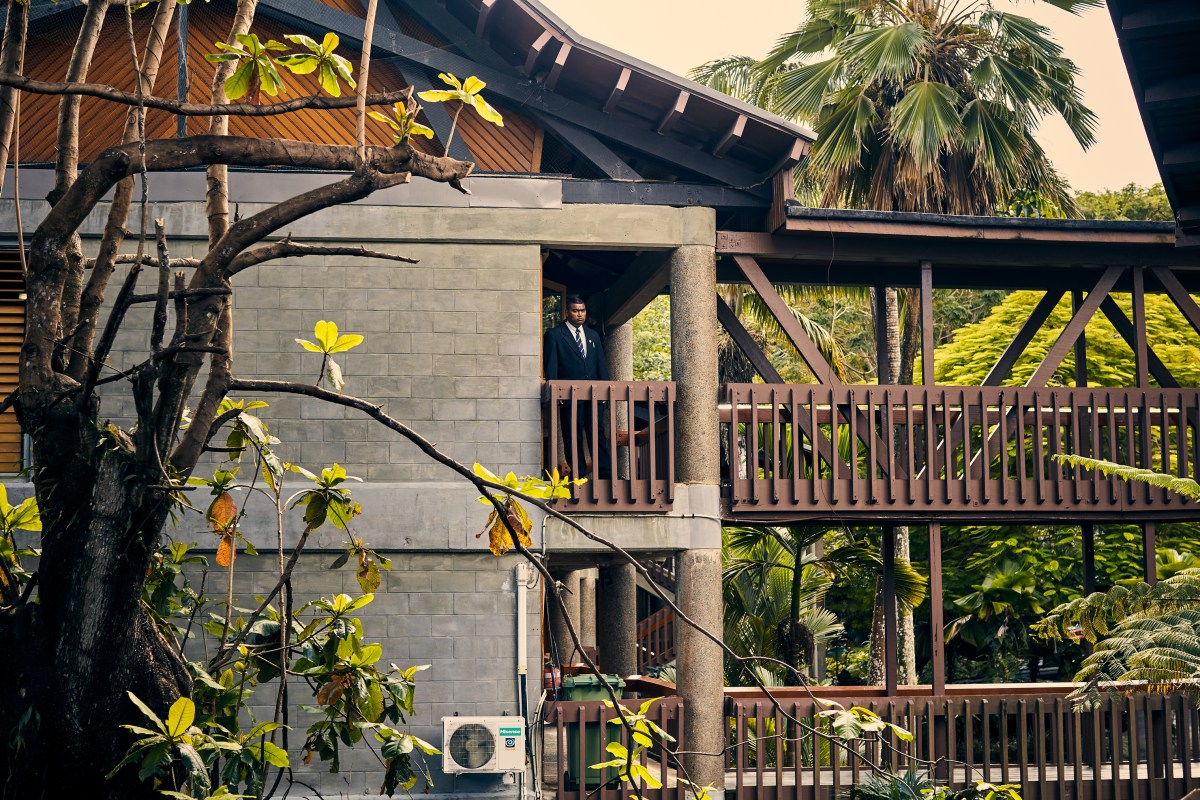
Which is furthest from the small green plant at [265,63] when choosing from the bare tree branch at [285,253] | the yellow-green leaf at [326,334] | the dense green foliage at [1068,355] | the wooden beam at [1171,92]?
the dense green foliage at [1068,355]

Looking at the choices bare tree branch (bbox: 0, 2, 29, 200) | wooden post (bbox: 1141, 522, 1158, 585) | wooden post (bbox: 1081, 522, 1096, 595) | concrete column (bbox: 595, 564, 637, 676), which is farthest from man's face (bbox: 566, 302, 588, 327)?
bare tree branch (bbox: 0, 2, 29, 200)

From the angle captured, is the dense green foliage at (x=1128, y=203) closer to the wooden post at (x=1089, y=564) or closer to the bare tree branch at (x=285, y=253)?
the wooden post at (x=1089, y=564)

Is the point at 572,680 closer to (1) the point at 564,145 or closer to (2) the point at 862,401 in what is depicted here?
(2) the point at 862,401

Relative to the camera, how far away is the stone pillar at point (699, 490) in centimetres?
1269

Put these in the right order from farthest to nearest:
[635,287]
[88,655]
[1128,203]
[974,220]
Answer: [1128,203] < [635,287] < [974,220] < [88,655]

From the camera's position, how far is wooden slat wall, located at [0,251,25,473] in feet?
41.5

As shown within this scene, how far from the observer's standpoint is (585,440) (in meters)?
13.2

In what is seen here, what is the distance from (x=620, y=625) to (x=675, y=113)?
6951 millimetres

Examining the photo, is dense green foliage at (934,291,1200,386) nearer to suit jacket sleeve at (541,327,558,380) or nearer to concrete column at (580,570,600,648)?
concrete column at (580,570,600,648)

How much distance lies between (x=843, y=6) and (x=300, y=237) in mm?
15227

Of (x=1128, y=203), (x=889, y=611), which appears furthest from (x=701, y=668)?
(x=1128, y=203)

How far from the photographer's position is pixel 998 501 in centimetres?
1366

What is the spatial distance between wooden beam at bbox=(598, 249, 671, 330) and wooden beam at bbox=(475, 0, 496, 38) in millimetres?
2473

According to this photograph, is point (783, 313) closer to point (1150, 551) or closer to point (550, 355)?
point (550, 355)
